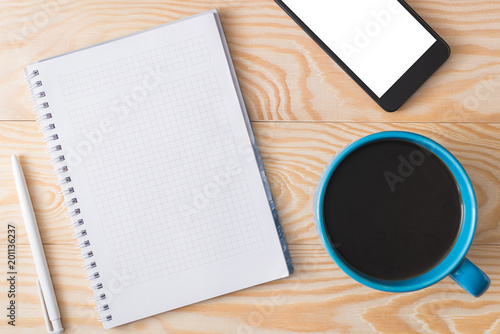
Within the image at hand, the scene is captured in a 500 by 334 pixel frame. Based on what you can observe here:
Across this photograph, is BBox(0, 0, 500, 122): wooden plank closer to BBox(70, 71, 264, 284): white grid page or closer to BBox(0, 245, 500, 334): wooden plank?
BBox(70, 71, 264, 284): white grid page

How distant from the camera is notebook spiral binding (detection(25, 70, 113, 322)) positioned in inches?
22.7

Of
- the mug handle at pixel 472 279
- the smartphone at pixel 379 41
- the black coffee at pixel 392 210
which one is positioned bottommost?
the mug handle at pixel 472 279

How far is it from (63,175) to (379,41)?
1.50ft

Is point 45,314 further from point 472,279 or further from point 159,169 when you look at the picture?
point 472,279

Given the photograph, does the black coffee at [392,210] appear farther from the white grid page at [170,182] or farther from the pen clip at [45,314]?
the pen clip at [45,314]

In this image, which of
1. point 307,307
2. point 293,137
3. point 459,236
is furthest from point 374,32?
point 307,307

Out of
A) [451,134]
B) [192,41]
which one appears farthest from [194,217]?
[451,134]

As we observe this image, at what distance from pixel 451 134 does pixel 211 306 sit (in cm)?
40

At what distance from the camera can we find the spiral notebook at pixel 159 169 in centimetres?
58

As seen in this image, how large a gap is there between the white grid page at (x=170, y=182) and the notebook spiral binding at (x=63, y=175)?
0.03 m

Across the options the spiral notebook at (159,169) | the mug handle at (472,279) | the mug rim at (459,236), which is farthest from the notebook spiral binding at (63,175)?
A: the mug handle at (472,279)

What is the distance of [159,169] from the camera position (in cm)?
58

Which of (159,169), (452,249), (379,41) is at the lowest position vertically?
(452,249)

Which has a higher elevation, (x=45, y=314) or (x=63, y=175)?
(x=63, y=175)
